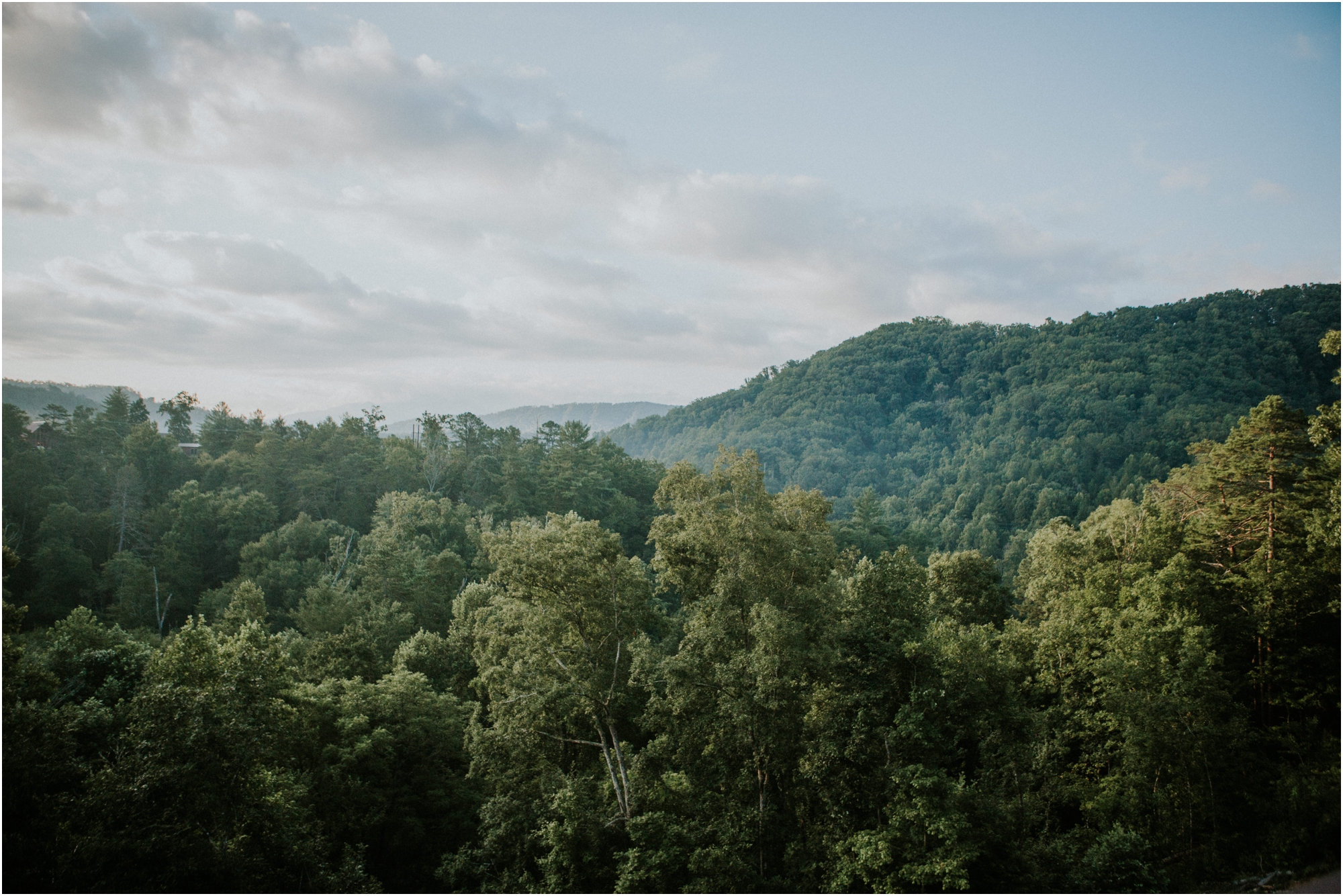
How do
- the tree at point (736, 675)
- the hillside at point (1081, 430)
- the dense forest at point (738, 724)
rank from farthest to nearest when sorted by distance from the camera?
the hillside at point (1081, 430)
the tree at point (736, 675)
the dense forest at point (738, 724)

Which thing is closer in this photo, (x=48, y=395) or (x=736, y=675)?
(x=736, y=675)

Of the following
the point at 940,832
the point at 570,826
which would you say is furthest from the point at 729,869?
the point at 940,832

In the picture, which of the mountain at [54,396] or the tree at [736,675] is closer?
the tree at [736,675]

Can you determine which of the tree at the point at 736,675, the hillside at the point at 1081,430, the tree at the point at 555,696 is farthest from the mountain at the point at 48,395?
the hillside at the point at 1081,430

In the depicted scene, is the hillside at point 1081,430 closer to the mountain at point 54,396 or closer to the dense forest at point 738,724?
the dense forest at point 738,724

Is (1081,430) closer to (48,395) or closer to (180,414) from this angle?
(180,414)

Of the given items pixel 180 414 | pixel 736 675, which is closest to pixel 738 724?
pixel 736 675

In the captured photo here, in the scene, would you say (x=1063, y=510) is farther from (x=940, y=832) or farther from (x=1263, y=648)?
(x=940, y=832)

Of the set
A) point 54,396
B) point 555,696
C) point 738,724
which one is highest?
point 54,396

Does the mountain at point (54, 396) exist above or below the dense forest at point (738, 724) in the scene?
above

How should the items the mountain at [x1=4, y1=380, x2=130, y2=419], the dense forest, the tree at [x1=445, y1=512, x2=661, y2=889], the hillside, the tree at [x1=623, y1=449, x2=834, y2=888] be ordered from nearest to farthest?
the dense forest
the tree at [x1=623, y1=449, x2=834, y2=888]
the tree at [x1=445, y1=512, x2=661, y2=889]
the mountain at [x1=4, y1=380, x2=130, y2=419]
the hillside

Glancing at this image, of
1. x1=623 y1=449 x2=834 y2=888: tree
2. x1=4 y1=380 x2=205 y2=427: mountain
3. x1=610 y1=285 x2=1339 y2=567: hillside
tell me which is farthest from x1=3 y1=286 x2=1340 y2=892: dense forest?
x1=610 y1=285 x2=1339 y2=567: hillside

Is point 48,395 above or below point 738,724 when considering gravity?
above

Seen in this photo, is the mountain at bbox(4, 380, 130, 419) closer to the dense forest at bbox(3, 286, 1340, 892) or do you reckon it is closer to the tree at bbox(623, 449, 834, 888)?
the dense forest at bbox(3, 286, 1340, 892)
